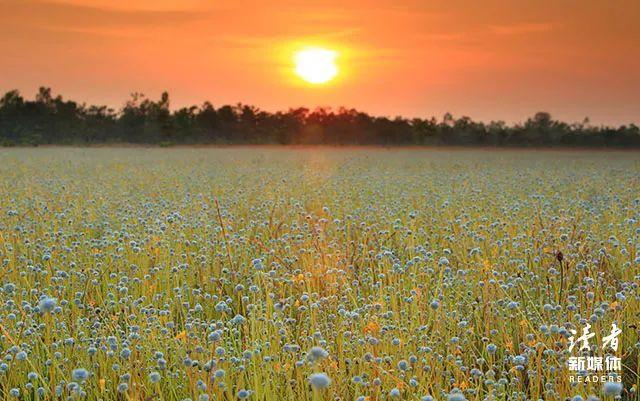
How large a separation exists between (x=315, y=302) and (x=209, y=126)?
51586mm

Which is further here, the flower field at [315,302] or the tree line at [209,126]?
the tree line at [209,126]

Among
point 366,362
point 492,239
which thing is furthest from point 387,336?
point 492,239

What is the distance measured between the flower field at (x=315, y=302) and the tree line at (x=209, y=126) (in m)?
39.2

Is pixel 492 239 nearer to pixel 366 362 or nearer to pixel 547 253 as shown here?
pixel 547 253

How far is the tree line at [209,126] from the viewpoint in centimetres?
4872

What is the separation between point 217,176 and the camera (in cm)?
1556

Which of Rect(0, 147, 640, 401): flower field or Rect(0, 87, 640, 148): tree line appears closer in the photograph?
Rect(0, 147, 640, 401): flower field

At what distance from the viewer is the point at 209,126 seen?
54.3 metres

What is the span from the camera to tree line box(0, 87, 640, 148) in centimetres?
4872

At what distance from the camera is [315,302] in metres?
4.02

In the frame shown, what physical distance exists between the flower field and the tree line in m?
39.2

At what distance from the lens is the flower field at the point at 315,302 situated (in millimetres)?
3215

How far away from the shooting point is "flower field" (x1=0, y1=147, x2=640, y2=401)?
321 centimetres

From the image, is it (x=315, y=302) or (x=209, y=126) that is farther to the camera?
(x=209, y=126)
